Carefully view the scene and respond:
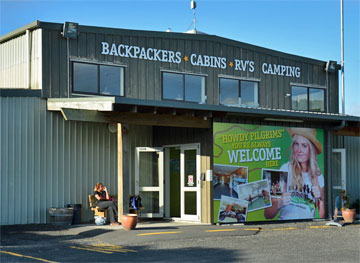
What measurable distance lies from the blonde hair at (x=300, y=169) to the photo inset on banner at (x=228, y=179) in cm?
194

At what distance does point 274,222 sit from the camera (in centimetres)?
1711

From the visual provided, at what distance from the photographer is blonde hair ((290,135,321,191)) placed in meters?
17.6

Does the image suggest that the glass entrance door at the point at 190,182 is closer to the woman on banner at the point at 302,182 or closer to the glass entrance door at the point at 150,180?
the glass entrance door at the point at 150,180

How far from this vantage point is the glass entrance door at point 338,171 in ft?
61.0

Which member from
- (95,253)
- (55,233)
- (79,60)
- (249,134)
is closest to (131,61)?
(79,60)

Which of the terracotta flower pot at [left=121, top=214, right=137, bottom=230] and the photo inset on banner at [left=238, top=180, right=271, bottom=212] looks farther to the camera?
the photo inset on banner at [left=238, top=180, right=271, bottom=212]

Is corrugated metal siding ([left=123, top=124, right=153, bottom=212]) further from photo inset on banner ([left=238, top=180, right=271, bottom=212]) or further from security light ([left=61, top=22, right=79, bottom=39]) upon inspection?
photo inset on banner ([left=238, top=180, right=271, bottom=212])

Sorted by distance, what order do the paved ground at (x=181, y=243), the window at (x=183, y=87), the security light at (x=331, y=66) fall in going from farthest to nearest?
1. the security light at (x=331, y=66)
2. the window at (x=183, y=87)
3. the paved ground at (x=181, y=243)

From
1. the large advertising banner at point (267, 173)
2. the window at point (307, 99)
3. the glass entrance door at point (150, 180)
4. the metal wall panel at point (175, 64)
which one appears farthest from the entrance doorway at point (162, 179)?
the window at point (307, 99)

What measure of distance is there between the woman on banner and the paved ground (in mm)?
1143

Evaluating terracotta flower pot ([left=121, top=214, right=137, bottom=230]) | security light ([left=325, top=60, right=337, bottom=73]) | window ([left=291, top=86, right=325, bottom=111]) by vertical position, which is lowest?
terracotta flower pot ([left=121, top=214, right=137, bottom=230])

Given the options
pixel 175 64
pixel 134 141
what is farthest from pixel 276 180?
pixel 175 64

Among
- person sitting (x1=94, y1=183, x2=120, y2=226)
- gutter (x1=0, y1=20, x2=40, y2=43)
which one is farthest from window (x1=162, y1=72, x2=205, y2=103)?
gutter (x1=0, y1=20, x2=40, y2=43)

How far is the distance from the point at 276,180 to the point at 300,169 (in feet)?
3.58
